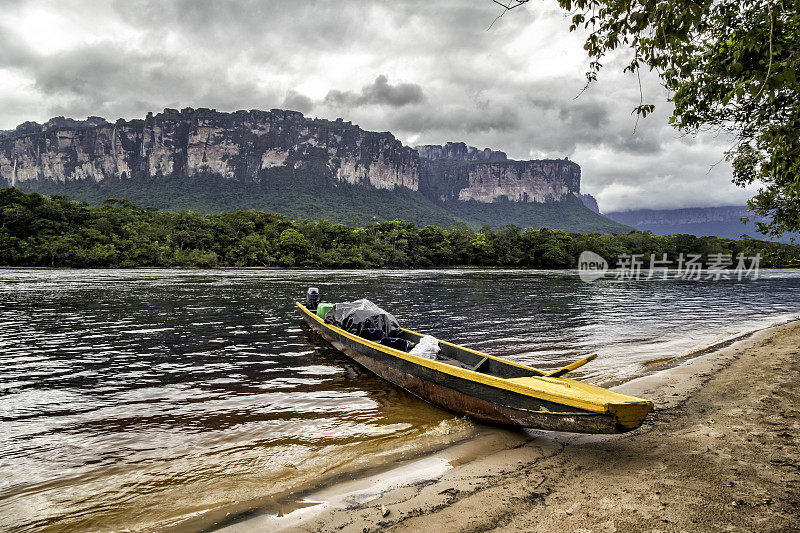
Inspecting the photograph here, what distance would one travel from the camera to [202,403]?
795cm

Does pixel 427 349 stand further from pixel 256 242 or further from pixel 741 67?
pixel 256 242

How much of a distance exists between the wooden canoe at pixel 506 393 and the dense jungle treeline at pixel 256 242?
5928 cm

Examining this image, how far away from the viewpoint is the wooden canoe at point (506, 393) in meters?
4.86

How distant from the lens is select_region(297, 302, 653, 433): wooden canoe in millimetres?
4855

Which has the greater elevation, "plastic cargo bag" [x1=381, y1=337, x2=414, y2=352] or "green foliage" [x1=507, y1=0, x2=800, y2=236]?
"green foliage" [x1=507, y1=0, x2=800, y2=236]

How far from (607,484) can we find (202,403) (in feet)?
23.5

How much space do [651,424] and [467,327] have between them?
35.7 feet

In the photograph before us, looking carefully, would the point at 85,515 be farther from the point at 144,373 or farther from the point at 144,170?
the point at 144,170

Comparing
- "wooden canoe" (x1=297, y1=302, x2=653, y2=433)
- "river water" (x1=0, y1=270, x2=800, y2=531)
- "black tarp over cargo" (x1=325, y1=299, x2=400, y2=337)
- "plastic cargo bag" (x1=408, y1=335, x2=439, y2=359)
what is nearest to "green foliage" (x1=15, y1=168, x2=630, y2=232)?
"river water" (x1=0, y1=270, x2=800, y2=531)

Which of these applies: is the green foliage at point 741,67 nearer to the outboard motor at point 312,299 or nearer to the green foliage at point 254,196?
the outboard motor at point 312,299

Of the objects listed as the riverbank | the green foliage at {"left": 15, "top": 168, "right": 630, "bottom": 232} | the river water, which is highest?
the green foliage at {"left": 15, "top": 168, "right": 630, "bottom": 232}

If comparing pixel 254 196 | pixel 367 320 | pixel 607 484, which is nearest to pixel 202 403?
pixel 367 320

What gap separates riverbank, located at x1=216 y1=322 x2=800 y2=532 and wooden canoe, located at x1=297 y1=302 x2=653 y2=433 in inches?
17.3

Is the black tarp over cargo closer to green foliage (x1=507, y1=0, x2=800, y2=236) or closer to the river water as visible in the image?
the river water
